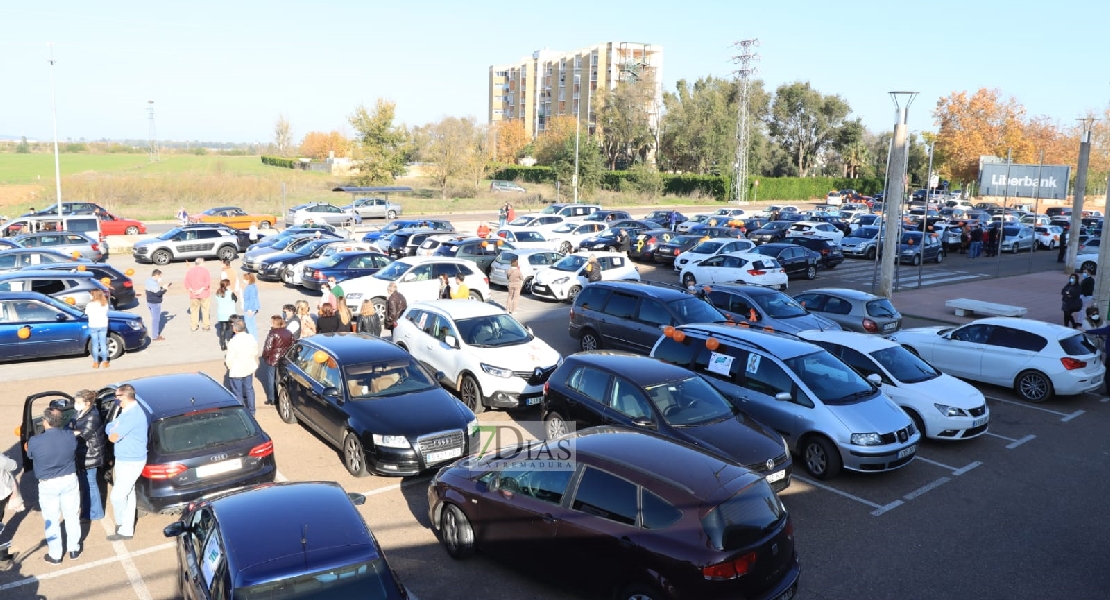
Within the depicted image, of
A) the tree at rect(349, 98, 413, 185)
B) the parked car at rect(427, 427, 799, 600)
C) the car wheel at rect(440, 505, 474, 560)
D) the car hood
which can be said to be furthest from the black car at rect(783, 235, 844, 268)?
the tree at rect(349, 98, 413, 185)

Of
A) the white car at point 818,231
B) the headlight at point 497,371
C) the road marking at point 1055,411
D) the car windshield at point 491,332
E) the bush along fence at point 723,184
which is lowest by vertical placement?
the road marking at point 1055,411

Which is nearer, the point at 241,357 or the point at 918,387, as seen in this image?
the point at 241,357

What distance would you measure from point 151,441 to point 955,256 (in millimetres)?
39851

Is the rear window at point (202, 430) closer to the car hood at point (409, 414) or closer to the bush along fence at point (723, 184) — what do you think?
the car hood at point (409, 414)

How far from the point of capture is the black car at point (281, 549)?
17.0 feet

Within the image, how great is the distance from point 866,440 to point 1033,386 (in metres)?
6.35

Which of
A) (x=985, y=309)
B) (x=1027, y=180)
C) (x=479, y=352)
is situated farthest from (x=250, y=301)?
(x=1027, y=180)

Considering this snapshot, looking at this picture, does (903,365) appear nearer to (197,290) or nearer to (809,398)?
(809,398)

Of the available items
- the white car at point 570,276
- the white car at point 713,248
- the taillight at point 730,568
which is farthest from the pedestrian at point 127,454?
the white car at point 713,248

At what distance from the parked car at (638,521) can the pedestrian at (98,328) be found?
10239 millimetres

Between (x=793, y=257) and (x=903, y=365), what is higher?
(x=793, y=257)

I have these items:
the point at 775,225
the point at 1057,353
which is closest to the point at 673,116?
the point at 775,225

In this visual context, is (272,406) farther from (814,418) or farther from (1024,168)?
(1024,168)

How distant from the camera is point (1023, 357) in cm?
1418
